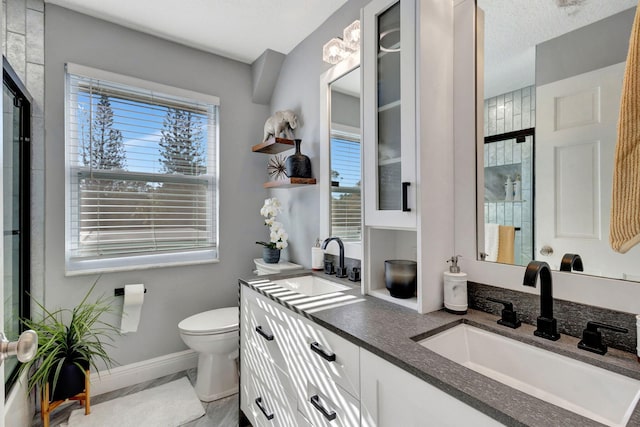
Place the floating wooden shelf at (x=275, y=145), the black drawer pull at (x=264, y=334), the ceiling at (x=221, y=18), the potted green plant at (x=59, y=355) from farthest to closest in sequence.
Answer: the floating wooden shelf at (x=275, y=145) → the ceiling at (x=221, y=18) → the potted green plant at (x=59, y=355) → the black drawer pull at (x=264, y=334)

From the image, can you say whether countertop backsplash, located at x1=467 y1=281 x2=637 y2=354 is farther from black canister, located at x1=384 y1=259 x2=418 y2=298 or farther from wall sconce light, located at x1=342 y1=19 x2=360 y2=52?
wall sconce light, located at x1=342 y1=19 x2=360 y2=52

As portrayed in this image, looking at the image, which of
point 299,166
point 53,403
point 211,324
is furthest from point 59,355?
Result: point 299,166

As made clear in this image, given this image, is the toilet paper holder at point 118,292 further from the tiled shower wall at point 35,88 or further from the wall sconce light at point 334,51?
the wall sconce light at point 334,51

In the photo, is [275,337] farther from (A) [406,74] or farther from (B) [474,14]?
(B) [474,14]

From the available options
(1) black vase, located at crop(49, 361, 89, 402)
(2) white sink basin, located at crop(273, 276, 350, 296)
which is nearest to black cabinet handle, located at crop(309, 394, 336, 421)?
(2) white sink basin, located at crop(273, 276, 350, 296)

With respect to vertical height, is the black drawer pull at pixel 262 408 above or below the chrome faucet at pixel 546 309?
below

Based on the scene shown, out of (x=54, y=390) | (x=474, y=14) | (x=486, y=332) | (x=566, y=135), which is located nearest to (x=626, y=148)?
(x=566, y=135)

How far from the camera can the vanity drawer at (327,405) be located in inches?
40.6

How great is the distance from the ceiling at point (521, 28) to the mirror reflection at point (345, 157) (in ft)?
2.52

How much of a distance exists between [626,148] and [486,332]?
703 mm

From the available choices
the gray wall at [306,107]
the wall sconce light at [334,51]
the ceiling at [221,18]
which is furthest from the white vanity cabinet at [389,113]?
the ceiling at [221,18]

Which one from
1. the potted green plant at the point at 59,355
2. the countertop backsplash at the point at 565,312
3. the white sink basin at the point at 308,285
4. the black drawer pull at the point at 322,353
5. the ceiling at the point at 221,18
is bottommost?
the potted green plant at the point at 59,355

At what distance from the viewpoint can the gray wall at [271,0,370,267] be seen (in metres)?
2.14

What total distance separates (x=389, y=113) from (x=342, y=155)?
0.63 m
